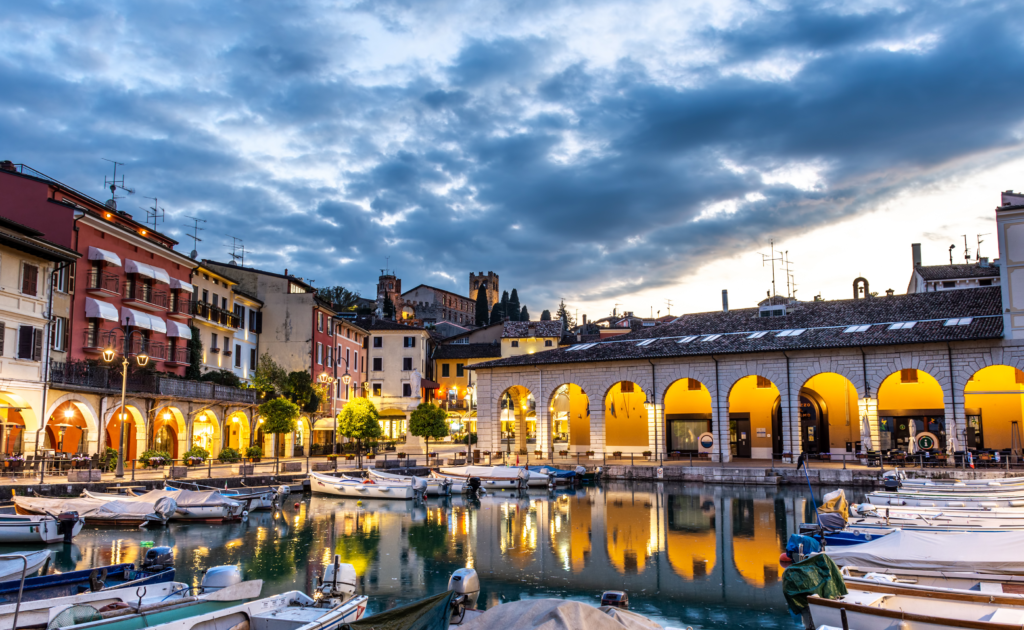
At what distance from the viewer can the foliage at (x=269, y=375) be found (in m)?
45.3

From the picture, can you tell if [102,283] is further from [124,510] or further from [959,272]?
[959,272]

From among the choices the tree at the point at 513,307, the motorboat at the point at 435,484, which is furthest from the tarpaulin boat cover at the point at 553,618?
the tree at the point at 513,307

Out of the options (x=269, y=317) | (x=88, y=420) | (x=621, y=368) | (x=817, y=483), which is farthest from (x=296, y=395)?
(x=817, y=483)

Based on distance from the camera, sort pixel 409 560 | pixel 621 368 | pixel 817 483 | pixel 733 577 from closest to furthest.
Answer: pixel 733 577, pixel 409 560, pixel 817 483, pixel 621 368

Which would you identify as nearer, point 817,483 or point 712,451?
point 817,483

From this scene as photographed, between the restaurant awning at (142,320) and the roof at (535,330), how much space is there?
34433mm

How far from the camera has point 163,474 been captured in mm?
30484

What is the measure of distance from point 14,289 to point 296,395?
67.7ft

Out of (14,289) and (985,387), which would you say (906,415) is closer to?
(985,387)

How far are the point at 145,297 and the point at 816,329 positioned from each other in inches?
1339

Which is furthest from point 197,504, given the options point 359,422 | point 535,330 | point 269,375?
point 535,330

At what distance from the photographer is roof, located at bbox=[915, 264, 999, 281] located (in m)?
55.6

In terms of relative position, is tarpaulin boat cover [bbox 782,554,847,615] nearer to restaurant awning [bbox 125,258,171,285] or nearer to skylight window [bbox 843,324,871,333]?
skylight window [bbox 843,324,871,333]

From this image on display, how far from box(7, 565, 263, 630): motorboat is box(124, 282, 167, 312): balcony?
26263 millimetres
